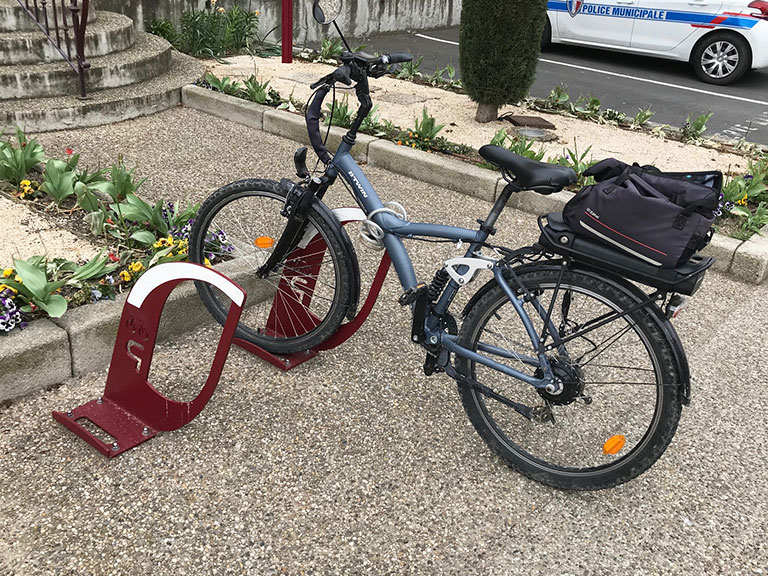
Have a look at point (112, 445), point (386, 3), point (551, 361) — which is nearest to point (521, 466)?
point (551, 361)

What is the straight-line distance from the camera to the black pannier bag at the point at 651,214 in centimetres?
210

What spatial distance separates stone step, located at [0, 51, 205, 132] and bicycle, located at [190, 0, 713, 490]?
317cm

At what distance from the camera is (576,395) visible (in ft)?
8.18

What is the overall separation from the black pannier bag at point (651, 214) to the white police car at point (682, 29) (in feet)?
27.8

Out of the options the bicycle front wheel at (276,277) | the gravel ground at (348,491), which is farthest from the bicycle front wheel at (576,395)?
the bicycle front wheel at (276,277)

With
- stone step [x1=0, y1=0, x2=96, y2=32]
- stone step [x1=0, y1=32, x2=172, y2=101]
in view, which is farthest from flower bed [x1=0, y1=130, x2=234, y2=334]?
stone step [x1=0, y1=0, x2=96, y2=32]

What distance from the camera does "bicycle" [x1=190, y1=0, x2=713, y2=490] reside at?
7.61 feet

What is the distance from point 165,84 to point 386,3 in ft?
22.7

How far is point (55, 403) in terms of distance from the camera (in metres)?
2.79

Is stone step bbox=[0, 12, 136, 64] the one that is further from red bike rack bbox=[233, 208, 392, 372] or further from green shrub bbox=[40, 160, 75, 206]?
red bike rack bbox=[233, 208, 392, 372]

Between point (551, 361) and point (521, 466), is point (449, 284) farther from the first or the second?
point (521, 466)

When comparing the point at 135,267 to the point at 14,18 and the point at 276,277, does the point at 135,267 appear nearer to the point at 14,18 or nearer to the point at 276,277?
the point at 276,277

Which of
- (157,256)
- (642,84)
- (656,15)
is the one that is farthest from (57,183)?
(656,15)

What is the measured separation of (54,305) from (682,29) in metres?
9.64
